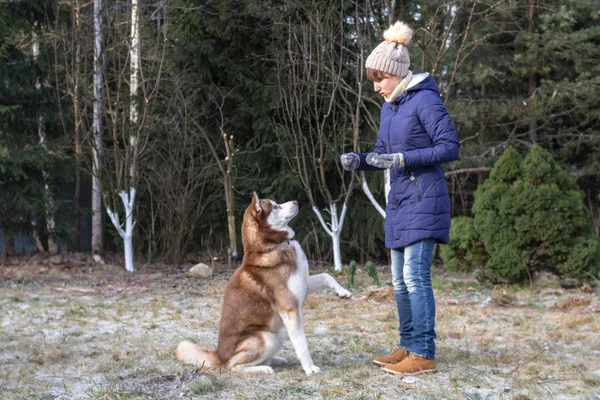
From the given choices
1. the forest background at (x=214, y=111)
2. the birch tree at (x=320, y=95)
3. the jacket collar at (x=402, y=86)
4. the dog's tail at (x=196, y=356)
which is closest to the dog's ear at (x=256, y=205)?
the dog's tail at (x=196, y=356)

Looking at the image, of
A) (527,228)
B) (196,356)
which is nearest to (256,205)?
(196,356)

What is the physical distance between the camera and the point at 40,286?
351 inches

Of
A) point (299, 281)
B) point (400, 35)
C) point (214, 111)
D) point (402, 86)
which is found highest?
point (214, 111)

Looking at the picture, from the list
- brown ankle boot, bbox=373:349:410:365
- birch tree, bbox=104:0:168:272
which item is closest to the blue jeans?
brown ankle boot, bbox=373:349:410:365

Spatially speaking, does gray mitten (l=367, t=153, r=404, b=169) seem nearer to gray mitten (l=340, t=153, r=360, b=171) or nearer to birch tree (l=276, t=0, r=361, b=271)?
gray mitten (l=340, t=153, r=360, b=171)

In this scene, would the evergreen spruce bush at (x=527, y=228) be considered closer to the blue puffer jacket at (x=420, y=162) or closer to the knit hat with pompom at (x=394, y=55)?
the blue puffer jacket at (x=420, y=162)

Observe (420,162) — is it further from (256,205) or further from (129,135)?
(129,135)

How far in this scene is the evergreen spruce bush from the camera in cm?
841

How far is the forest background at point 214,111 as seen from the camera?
11.3 metres

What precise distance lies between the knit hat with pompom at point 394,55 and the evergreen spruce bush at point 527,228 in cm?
477

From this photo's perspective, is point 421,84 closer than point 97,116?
Yes

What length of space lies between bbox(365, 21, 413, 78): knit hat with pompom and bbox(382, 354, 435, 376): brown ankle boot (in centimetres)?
177

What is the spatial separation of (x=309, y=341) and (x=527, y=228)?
4017mm

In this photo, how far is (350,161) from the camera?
13.7 ft
